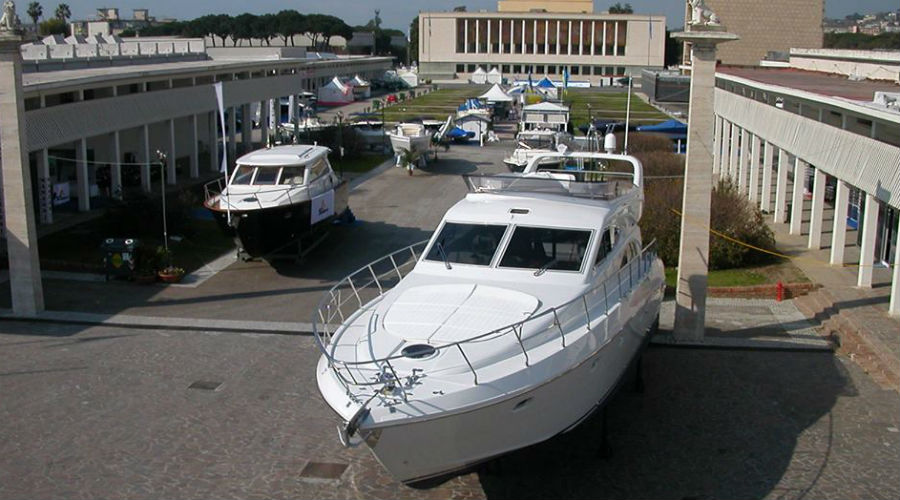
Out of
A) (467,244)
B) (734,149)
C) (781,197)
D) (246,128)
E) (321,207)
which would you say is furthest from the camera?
(246,128)

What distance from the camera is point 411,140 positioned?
37.8 metres

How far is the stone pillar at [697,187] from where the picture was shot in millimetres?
14344

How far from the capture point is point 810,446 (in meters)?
10.9

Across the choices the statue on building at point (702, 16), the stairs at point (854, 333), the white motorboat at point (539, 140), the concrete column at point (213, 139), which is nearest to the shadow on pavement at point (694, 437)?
the stairs at point (854, 333)

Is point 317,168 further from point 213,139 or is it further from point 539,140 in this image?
point 539,140

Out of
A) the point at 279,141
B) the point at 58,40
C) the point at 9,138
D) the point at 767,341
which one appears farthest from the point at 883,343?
the point at 58,40

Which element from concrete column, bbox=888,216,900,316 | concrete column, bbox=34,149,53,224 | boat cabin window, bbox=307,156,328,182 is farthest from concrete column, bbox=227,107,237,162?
concrete column, bbox=888,216,900,316

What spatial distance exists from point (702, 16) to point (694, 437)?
678cm

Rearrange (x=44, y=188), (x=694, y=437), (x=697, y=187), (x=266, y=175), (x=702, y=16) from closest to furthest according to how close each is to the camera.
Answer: (x=694, y=437)
(x=702, y=16)
(x=697, y=187)
(x=266, y=175)
(x=44, y=188)

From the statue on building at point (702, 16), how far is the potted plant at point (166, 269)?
36.6ft

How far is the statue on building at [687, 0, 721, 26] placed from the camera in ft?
46.9

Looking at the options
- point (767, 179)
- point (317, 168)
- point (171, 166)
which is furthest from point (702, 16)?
point (171, 166)

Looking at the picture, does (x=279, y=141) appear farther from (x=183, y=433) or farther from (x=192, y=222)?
(x=183, y=433)

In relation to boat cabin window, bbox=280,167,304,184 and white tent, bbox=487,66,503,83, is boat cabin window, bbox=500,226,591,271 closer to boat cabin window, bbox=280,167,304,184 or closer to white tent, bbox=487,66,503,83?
boat cabin window, bbox=280,167,304,184
